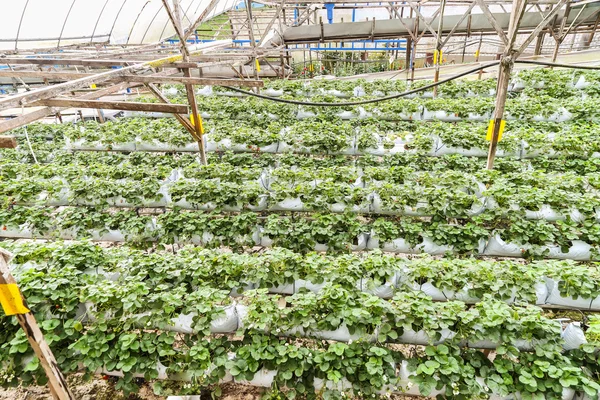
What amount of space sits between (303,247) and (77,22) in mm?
13022

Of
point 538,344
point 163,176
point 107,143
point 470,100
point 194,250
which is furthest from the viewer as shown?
point 470,100

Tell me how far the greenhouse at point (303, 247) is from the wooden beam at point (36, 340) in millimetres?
18

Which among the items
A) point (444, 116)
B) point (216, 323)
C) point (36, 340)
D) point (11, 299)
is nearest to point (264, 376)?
point (216, 323)

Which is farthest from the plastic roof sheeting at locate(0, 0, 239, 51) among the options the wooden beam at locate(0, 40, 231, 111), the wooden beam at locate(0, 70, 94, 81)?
the wooden beam at locate(0, 40, 231, 111)

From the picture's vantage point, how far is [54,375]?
283cm

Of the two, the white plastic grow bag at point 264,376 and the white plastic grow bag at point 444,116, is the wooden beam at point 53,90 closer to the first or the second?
the white plastic grow bag at point 264,376

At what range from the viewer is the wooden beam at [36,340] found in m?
2.49

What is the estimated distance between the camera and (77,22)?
12516 millimetres

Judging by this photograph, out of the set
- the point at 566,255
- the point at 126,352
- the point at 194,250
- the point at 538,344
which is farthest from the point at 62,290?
the point at 566,255

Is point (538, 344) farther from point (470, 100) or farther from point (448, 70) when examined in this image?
point (448, 70)

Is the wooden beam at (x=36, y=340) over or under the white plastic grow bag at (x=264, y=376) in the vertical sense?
over

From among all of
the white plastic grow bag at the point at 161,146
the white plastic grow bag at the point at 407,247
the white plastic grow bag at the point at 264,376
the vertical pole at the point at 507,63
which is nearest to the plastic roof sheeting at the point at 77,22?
the white plastic grow bag at the point at 161,146

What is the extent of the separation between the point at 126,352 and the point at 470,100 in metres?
9.74

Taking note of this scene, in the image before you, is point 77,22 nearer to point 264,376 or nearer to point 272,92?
point 272,92
